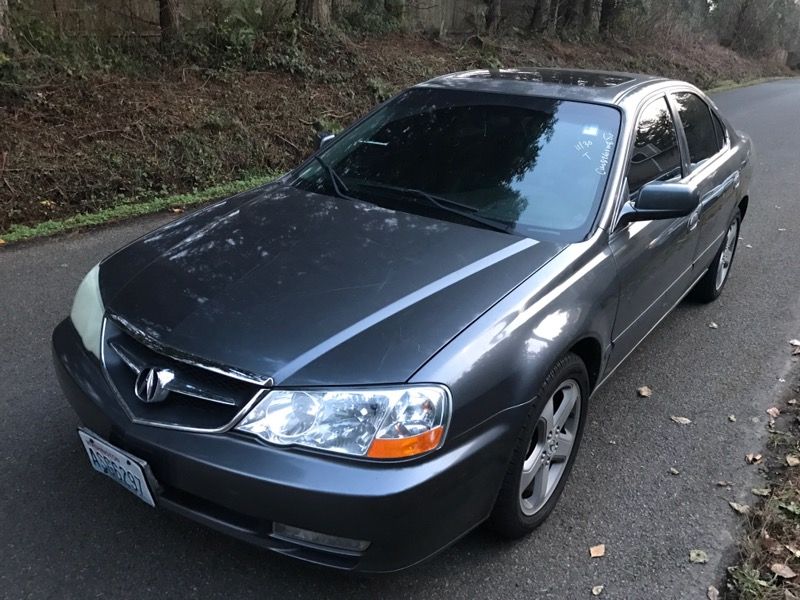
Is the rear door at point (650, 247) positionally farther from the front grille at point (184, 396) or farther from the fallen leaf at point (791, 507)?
the front grille at point (184, 396)

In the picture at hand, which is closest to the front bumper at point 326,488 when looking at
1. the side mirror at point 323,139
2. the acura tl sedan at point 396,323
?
the acura tl sedan at point 396,323

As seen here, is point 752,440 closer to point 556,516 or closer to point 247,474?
point 556,516

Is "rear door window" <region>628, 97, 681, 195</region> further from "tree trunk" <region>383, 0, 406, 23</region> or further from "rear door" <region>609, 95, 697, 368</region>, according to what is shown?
"tree trunk" <region>383, 0, 406, 23</region>

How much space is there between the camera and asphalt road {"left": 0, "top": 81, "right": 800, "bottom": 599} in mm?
2412

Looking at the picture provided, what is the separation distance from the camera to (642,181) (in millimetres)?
3344

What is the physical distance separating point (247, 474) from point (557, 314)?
1.25 m

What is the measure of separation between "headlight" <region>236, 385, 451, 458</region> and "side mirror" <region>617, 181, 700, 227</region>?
1.49 meters

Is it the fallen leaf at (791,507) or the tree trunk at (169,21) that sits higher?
the tree trunk at (169,21)

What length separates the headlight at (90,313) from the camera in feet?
8.24

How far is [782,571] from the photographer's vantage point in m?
2.61

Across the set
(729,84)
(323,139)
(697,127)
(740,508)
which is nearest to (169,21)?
(323,139)

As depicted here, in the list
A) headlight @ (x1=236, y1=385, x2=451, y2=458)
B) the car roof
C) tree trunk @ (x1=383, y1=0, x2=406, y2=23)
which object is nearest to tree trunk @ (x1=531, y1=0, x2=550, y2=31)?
tree trunk @ (x1=383, y1=0, x2=406, y2=23)

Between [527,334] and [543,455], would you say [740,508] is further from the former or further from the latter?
[527,334]

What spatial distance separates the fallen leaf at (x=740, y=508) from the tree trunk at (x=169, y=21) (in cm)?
883
